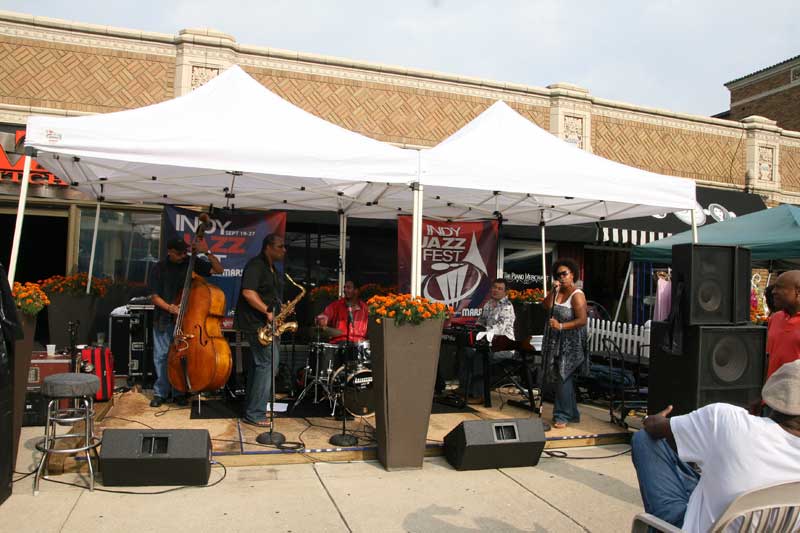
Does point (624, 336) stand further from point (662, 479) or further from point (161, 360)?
point (662, 479)

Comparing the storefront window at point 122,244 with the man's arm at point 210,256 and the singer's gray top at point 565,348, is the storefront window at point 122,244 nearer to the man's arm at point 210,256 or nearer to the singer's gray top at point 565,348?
the man's arm at point 210,256

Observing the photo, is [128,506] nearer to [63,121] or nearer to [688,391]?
[63,121]

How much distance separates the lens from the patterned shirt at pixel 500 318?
7930 millimetres

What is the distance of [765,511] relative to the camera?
95.0 inches

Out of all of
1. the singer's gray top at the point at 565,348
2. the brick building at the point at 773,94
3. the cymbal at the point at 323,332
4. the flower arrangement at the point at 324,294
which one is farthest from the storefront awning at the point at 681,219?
the cymbal at the point at 323,332

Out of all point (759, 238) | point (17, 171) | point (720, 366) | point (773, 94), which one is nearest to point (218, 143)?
point (720, 366)

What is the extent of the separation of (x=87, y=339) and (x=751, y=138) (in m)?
14.8

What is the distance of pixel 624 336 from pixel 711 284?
483 cm

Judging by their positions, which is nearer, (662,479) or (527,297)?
(662,479)

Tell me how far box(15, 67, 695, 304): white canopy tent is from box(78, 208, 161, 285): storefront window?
2545 millimetres

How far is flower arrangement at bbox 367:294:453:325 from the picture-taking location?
5340 mm

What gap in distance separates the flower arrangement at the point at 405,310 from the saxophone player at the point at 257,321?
1.32 meters

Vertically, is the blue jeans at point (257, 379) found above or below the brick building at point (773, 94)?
below

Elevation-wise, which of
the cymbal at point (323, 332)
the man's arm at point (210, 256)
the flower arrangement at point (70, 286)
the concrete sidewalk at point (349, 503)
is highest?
the man's arm at point (210, 256)
